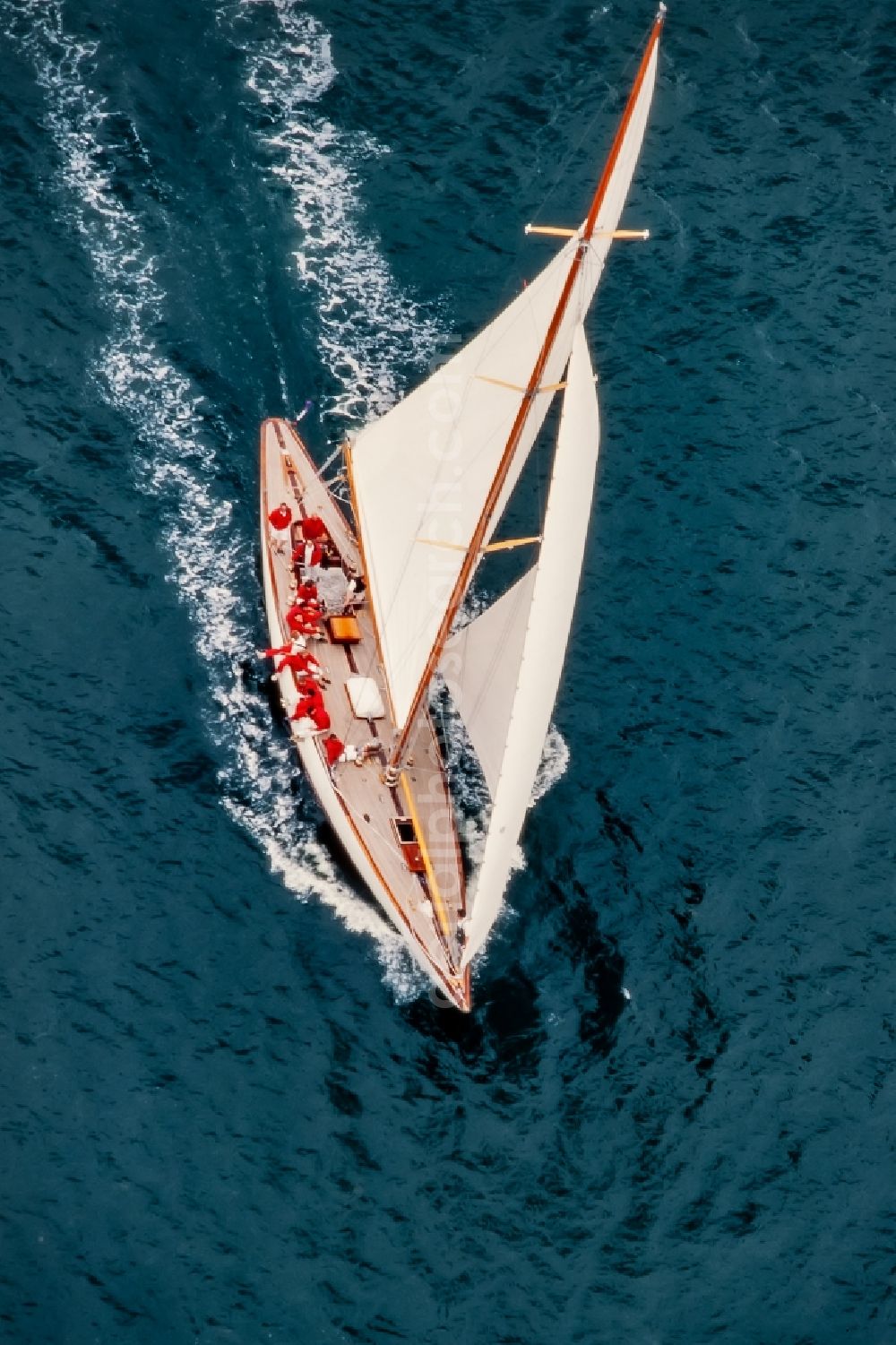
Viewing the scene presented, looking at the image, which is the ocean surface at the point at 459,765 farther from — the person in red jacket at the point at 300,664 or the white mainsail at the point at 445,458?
the white mainsail at the point at 445,458

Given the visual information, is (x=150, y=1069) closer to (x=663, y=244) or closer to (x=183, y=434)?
(x=183, y=434)

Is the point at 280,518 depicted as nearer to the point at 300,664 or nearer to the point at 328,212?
the point at 300,664

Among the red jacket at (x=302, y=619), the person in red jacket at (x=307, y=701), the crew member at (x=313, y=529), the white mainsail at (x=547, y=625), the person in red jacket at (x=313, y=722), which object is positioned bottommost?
the white mainsail at (x=547, y=625)

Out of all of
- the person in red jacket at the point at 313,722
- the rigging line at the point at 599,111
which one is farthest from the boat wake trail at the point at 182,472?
the rigging line at the point at 599,111

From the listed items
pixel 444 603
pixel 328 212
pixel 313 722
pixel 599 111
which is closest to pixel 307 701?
pixel 313 722

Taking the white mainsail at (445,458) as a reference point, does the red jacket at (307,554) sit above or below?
above

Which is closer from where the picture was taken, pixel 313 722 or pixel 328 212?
pixel 313 722
